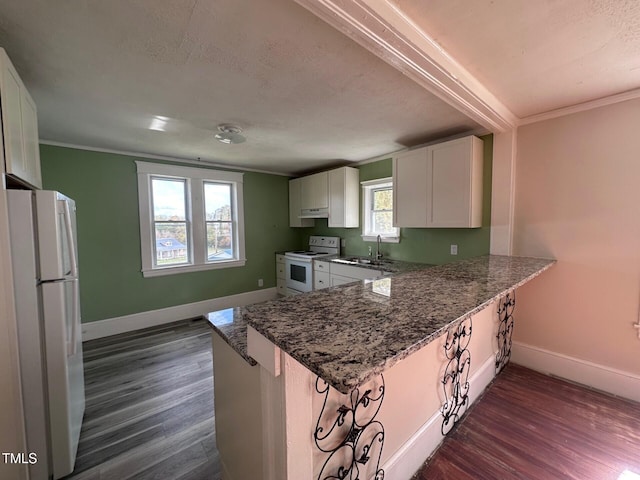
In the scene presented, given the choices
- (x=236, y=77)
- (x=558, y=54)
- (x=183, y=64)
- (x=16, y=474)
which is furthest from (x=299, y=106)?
(x=16, y=474)

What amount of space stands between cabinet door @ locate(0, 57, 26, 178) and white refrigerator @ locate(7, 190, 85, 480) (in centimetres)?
18

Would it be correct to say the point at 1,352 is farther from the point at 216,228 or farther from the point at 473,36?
the point at 216,228

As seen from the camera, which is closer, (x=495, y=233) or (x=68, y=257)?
(x=68, y=257)

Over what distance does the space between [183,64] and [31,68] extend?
932 mm

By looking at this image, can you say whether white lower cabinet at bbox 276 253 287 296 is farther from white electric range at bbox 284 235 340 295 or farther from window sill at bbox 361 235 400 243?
window sill at bbox 361 235 400 243

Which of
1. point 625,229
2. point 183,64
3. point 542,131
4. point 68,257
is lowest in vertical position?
point 68,257

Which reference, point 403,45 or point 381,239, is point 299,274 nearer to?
point 381,239

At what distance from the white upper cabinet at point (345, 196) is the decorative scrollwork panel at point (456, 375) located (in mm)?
2374

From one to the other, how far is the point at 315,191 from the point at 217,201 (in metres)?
1.62

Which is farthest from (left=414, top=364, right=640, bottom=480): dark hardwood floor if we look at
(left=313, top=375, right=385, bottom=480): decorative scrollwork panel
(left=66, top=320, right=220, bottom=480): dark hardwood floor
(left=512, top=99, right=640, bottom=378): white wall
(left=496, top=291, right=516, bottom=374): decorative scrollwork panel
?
(left=66, top=320, right=220, bottom=480): dark hardwood floor

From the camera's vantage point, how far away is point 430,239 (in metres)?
3.17

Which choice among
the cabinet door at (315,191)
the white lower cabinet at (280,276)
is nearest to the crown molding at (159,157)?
the cabinet door at (315,191)

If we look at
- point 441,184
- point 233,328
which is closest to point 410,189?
point 441,184

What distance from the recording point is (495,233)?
8.36 ft
